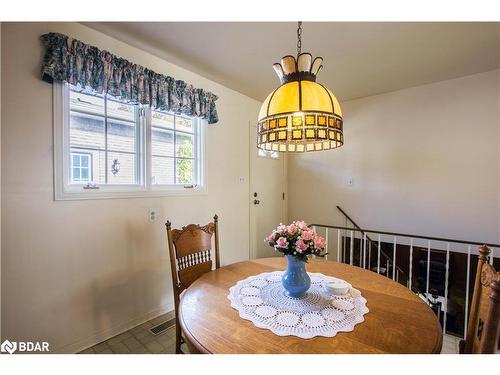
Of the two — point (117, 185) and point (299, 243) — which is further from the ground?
point (117, 185)

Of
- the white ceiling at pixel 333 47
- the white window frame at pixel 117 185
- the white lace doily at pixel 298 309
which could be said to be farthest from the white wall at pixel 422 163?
the white lace doily at pixel 298 309

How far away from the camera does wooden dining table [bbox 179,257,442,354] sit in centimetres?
82

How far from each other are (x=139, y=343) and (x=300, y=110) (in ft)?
6.96

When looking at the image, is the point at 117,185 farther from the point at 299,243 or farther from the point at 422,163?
the point at 422,163

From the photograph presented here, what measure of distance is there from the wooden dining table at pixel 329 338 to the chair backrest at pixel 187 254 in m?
0.32

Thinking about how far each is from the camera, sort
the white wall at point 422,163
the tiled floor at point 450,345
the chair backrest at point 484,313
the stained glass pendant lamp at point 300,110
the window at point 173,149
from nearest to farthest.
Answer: the chair backrest at point 484,313, the stained glass pendant lamp at point 300,110, the tiled floor at point 450,345, the window at point 173,149, the white wall at point 422,163

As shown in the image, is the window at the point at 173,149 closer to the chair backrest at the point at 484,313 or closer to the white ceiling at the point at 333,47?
the white ceiling at the point at 333,47

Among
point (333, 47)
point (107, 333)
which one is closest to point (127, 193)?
point (107, 333)

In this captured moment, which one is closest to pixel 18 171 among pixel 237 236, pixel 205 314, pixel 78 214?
pixel 78 214

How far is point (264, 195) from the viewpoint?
3645 millimetres

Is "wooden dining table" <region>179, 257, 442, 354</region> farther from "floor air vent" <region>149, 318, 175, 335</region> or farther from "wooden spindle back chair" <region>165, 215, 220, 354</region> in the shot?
"floor air vent" <region>149, 318, 175, 335</region>

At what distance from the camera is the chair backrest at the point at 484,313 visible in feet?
2.44

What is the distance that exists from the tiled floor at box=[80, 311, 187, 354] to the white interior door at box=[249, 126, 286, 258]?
64.2 inches

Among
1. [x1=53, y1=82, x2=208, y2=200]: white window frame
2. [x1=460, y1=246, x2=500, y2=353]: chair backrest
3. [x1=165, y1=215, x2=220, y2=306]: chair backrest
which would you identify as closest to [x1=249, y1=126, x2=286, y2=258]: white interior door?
[x1=53, y1=82, x2=208, y2=200]: white window frame
